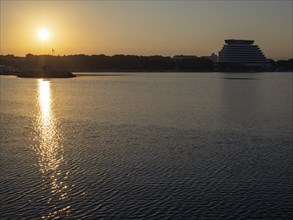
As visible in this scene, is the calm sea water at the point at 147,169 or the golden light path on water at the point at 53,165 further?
the golden light path on water at the point at 53,165

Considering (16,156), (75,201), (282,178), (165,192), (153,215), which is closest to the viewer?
(153,215)

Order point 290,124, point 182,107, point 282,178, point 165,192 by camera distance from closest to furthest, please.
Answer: point 165,192 → point 282,178 → point 290,124 → point 182,107

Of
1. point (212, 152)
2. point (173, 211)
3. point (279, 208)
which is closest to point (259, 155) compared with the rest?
point (212, 152)

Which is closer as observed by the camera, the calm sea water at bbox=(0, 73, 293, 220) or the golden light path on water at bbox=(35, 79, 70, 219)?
the calm sea water at bbox=(0, 73, 293, 220)

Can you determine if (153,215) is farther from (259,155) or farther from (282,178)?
(259,155)

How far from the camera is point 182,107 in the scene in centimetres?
4491

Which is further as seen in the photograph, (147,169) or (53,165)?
(53,165)

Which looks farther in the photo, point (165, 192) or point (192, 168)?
point (192, 168)

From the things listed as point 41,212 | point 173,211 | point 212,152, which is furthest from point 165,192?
point 212,152

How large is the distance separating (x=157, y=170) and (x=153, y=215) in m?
5.29

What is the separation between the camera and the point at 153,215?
42.8ft

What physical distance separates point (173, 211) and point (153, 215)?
0.74 metres

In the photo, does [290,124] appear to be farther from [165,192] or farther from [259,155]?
[165,192]

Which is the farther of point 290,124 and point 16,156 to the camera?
point 290,124
